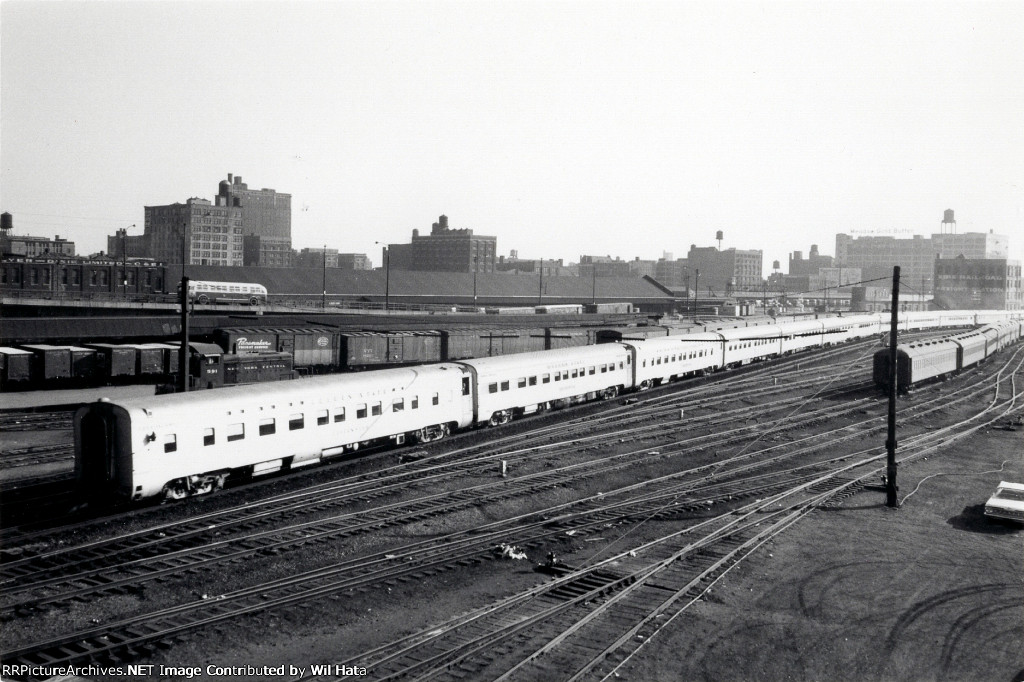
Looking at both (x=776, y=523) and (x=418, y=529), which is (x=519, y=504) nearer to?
(x=418, y=529)

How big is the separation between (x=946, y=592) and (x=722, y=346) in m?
37.1

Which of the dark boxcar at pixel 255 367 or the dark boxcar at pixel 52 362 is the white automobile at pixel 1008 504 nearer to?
the dark boxcar at pixel 255 367

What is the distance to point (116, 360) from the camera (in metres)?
42.2

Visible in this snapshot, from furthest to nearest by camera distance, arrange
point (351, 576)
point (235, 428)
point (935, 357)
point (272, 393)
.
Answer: point (935, 357) < point (272, 393) < point (235, 428) < point (351, 576)

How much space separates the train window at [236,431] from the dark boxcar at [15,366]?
23.8m

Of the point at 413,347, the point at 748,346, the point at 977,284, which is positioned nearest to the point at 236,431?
the point at 413,347

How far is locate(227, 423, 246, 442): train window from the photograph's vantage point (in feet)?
70.8

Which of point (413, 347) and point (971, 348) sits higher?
point (971, 348)

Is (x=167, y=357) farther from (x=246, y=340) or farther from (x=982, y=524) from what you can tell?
(x=982, y=524)

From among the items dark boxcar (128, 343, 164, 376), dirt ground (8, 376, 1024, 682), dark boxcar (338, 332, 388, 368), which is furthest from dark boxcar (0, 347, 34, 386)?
dirt ground (8, 376, 1024, 682)

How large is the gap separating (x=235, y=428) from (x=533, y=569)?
29.3 ft

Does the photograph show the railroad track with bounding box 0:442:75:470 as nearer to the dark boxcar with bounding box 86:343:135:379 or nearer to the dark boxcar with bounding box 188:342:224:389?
the dark boxcar with bounding box 188:342:224:389

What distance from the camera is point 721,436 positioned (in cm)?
3322

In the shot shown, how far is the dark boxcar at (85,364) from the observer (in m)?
41.5
